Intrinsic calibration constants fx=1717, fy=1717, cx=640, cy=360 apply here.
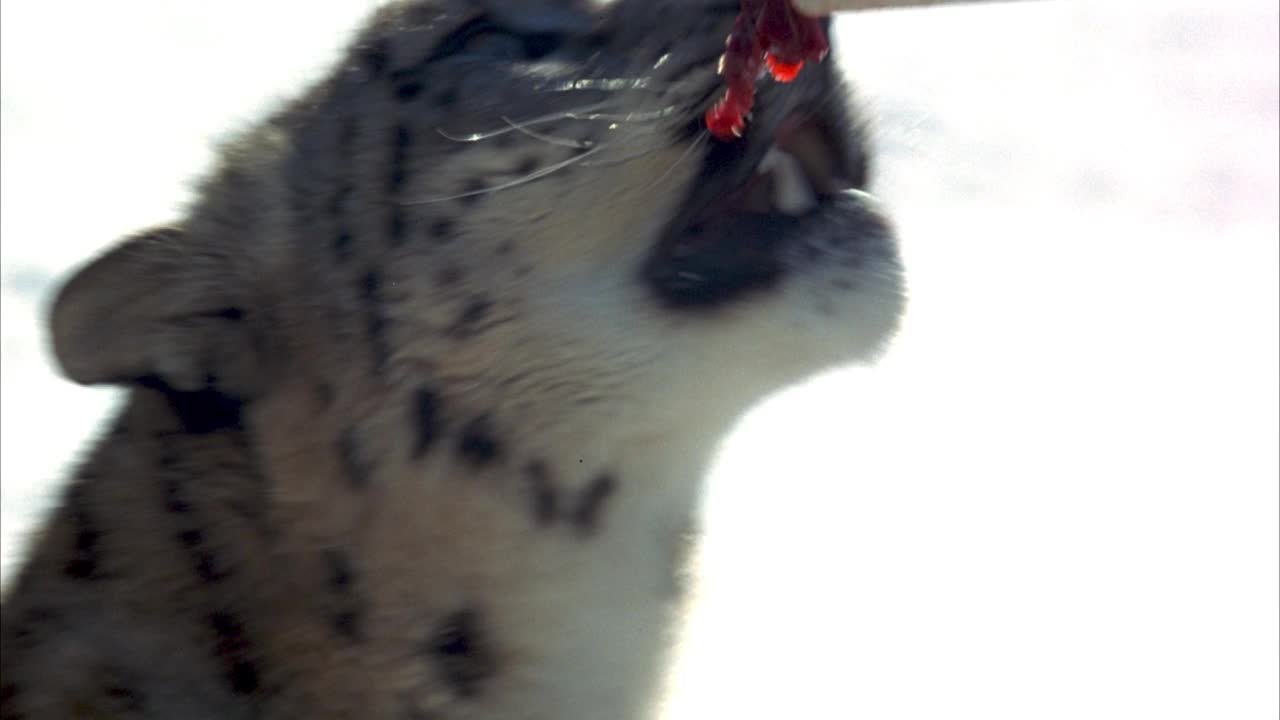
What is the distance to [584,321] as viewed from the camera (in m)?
2.54

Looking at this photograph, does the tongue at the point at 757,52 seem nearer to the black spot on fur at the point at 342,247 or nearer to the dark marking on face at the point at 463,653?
the black spot on fur at the point at 342,247

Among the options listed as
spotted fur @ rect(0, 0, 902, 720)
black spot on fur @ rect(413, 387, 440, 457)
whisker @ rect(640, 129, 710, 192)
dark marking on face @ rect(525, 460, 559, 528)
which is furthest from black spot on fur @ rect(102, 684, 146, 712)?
whisker @ rect(640, 129, 710, 192)

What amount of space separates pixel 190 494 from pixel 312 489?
0.71 feet

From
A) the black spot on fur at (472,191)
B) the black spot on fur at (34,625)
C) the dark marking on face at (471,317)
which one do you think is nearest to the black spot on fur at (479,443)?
the dark marking on face at (471,317)

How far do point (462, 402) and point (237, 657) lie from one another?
53 centimetres

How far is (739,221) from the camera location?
8.46 feet

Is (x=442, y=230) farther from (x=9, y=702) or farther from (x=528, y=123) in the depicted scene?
(x=9, y=702)

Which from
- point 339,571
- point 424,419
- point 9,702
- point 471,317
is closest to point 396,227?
point 471,317

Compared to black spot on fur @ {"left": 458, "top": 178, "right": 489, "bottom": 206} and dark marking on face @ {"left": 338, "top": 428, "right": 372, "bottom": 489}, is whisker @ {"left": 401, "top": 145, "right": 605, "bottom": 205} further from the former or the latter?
dark marking on face @ {"left": 338, "top": 428, "right": 372, "bottom": 489}

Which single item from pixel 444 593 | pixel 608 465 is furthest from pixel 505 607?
pixel 608 465

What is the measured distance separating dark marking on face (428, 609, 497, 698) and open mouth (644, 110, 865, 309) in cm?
56

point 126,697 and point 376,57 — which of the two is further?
point 376,57

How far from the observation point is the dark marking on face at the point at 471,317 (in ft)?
8.46

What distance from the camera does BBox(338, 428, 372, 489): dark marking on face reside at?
2607 millimetres
